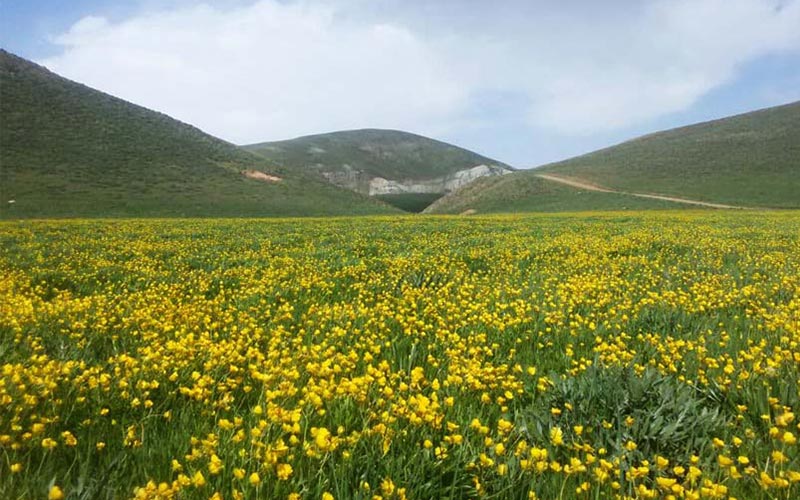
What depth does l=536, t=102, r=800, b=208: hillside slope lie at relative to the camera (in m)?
69.5

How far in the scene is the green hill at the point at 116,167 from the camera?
4575 cm

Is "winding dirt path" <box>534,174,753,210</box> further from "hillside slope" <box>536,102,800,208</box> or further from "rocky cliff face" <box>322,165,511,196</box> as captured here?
"rocky cliff face" <box>322,165,511,196</box>

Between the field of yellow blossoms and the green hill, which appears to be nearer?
the field of yellow blossoms

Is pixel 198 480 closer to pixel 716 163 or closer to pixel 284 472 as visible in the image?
pixel 284 472

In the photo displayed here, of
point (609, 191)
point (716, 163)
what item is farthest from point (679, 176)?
point (609, 191)

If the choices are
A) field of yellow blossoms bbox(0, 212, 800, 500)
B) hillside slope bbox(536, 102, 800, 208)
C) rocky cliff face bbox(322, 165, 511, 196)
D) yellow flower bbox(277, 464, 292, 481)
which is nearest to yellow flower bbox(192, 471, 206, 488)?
field of yellow blossoms bbox(0, 212, 800, 500)

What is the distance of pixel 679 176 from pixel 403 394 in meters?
95.3

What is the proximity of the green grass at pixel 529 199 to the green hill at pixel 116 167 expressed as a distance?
2439cm

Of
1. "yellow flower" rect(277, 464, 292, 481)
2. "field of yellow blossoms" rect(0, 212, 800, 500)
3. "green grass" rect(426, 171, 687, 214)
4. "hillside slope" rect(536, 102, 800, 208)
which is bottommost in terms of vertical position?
"field of yellow blossoms" rect(0, 212, 800, 500)

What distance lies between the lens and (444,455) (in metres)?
2.40

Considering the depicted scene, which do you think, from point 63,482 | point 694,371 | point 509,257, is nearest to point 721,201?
point 509,257

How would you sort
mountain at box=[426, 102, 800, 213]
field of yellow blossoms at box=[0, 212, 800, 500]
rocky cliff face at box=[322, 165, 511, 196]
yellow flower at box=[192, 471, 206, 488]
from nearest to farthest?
yellow flower at box=[192, 471, 206, 488] → field of yellow blossoms at box=[0, 212, 800, 500] → mountain at box=[426, 102, 800, 213] → rocky cliff face at box=[322, 165, 511, 196]

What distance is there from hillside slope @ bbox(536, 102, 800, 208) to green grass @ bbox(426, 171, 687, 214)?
937 centimetres

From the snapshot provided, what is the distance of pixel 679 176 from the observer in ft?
272
